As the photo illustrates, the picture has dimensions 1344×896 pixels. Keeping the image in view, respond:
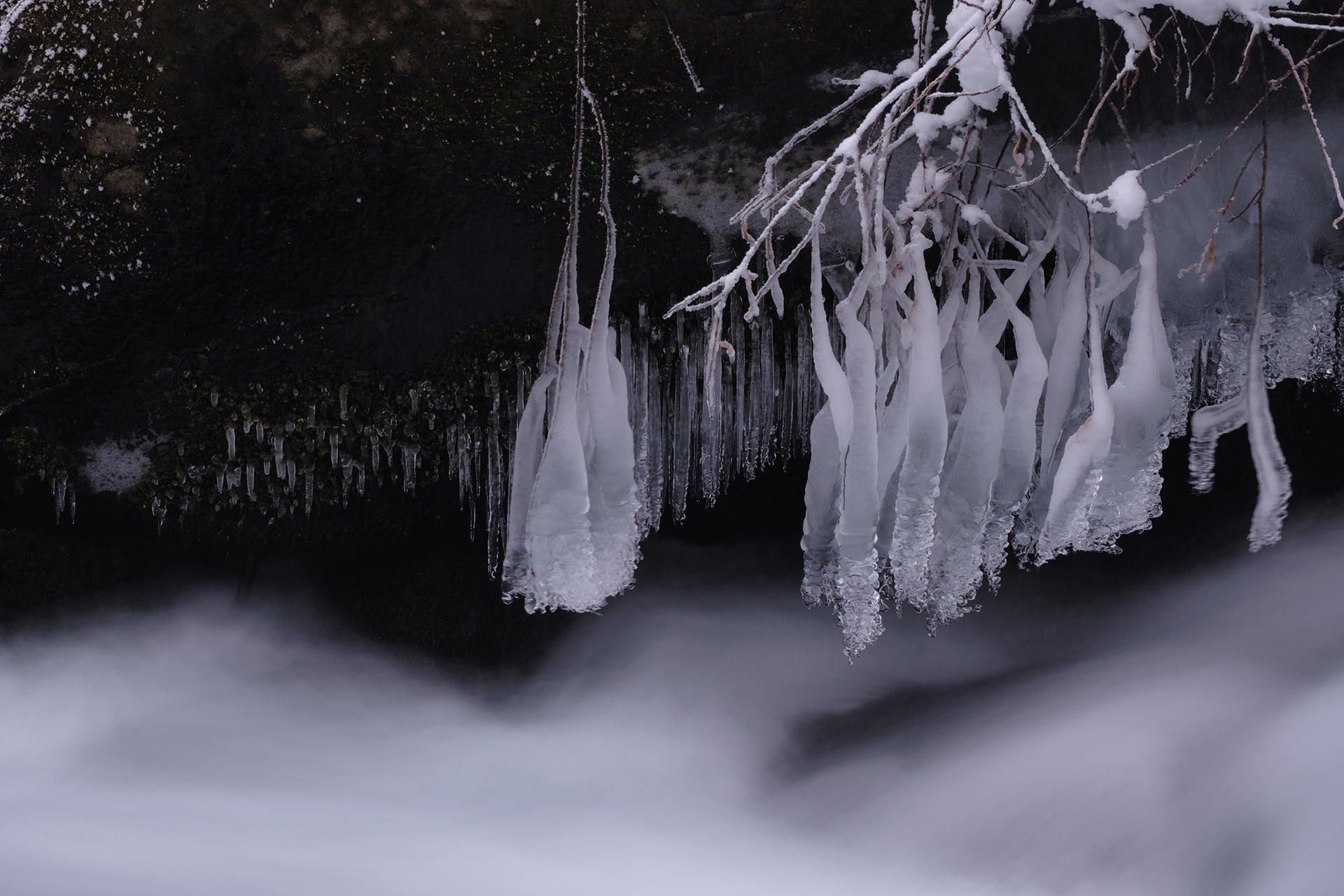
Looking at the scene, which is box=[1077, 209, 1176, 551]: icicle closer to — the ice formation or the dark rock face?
the ice formation

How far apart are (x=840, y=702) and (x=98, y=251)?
2.46m

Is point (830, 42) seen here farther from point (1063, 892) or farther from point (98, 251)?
point (1063, 892)

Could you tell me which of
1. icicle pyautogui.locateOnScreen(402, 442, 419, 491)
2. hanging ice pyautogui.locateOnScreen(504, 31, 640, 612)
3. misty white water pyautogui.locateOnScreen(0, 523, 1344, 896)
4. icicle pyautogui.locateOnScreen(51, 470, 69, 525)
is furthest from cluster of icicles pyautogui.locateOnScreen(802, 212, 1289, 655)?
icicle pyautogui.locateOnScreen(51, 470, 69, 525)

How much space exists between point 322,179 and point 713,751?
2.03 meters

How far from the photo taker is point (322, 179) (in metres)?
1.90

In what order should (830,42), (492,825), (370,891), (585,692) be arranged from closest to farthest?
(830,42) < (370,891) < (492,825) < (585,692)

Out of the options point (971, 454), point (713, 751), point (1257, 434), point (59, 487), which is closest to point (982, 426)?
point (971, 454)

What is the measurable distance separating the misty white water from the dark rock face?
28.5 inches

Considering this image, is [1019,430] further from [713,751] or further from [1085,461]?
[713,751]

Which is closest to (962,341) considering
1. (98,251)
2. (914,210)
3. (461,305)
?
(914,210)

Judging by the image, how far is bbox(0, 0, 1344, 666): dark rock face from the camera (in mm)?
1826

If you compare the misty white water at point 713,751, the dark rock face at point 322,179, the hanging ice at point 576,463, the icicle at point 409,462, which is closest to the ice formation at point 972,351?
the dark rock face at point 322,179

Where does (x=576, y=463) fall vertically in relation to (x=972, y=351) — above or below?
below

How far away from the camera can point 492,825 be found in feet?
7.98
